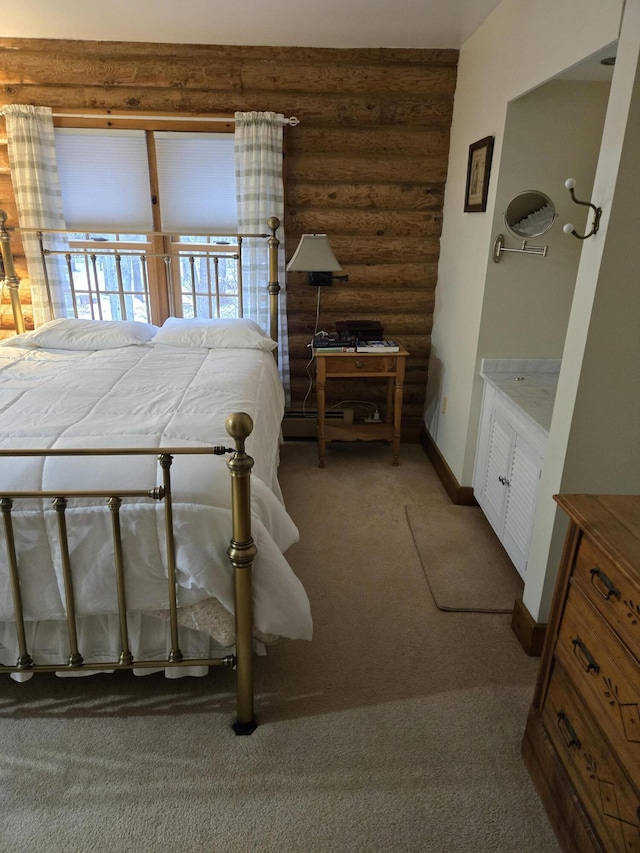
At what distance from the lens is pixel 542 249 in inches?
98.6

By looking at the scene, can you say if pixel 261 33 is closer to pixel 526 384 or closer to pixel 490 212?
pixel 490 212

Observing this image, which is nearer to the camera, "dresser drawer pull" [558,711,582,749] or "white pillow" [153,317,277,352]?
"dresser drawer pull" [558,711,582,749]

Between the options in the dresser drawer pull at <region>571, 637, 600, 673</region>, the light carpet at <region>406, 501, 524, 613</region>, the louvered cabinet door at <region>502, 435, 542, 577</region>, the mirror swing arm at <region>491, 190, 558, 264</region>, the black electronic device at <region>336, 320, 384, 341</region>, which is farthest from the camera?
the black electronic device at <region>336, 320, 384, 341</region>

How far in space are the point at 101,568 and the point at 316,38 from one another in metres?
3.00

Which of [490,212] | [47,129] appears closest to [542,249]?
[490,212]

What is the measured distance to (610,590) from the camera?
1.21m

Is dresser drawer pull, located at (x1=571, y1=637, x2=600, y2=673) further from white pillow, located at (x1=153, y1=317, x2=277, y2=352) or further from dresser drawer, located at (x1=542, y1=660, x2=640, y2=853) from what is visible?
white pillow, located at (x1=153, y1=317, x2=277, y2=352)

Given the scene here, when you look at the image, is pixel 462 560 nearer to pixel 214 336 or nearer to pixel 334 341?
pixel 334 341

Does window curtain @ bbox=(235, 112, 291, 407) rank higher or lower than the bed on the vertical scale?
higher

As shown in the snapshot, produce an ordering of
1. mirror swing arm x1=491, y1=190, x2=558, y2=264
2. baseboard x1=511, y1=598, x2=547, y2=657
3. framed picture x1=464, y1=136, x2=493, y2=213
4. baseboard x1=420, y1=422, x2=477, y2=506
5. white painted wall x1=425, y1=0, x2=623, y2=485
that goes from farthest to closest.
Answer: baseboard x1=420, y1=422, x2=477, y2=506 → framed picture x1=464, y1=136, x2=493, y2=213 → mirror swing arm x1=491, y1=190, x2=558, y2=264 → baseboard x1=511, y1=598, x2=547, y2=657 → white painted wall x1=425, y1=0, x2=623, y2=485

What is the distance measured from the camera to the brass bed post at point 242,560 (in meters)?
1.41

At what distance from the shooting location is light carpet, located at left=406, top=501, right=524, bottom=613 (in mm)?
2322

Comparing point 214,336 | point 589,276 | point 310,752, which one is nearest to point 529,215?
point 589,276

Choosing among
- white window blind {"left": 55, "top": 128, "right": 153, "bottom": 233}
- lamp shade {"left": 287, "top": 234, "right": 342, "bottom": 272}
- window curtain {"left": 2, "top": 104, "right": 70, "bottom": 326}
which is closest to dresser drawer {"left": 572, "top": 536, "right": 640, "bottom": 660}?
lamp shade {"left": 287, "top": 234, "right": 342, "bottom": 272}
